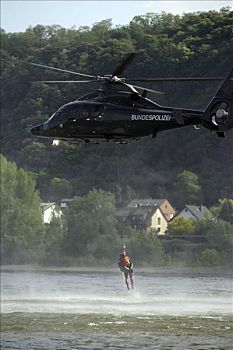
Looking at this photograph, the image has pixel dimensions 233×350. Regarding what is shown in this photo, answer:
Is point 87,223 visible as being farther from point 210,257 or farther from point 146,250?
point 210,257

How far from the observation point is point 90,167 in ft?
393

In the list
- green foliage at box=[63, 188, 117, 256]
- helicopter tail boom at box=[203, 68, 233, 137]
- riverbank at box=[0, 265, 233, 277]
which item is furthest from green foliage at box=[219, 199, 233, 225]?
helicopter tail boom at box=[203, 68, 233, 137]

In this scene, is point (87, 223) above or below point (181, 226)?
above

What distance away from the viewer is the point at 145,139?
393 feet

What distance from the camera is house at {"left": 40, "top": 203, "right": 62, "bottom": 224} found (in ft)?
341

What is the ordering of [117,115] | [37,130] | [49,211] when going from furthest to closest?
[49,211] → [37,130] → [117,115]

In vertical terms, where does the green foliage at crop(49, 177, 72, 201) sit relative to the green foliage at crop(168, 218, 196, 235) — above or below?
above

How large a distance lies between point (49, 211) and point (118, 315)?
57.2 meters

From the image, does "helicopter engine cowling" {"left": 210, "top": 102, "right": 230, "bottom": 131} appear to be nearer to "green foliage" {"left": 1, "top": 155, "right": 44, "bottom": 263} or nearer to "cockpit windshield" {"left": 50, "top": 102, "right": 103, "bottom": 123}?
"cockpit windshield" {"left": 50, "top": 102, "right": 103, "bottom": 123}

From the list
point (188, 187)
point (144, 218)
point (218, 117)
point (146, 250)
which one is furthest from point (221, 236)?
point (218, 117)

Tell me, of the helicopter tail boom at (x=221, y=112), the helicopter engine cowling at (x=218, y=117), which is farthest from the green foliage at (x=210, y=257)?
the helicopter engine cowling at (x=218, y=117)

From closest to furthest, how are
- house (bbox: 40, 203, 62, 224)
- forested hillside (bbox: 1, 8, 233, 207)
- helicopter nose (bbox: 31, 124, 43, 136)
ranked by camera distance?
helicopter nose (bbox: 31, 124, 43, 136)
house (bbox: 40, 203, 62, 224)
forested hillside (bbox: 1, 8, 233, 207)

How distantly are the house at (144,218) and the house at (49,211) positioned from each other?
6.22m

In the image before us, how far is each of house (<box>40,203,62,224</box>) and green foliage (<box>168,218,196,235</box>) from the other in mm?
11231
